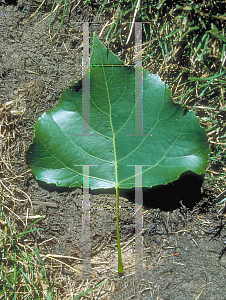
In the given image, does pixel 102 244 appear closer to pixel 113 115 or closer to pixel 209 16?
pixel 113 115

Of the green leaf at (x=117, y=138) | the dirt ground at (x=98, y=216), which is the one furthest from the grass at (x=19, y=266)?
the green leaf at (x=117, y=138)

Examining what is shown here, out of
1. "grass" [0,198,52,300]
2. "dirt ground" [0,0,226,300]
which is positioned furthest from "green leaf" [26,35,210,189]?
"grass" [0,198,52,300]

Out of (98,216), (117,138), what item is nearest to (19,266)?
(98,216)

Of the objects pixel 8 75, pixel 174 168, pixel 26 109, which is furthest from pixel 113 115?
pixel 8 75

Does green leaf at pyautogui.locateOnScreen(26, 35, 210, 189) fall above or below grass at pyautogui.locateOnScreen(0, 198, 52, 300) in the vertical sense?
above

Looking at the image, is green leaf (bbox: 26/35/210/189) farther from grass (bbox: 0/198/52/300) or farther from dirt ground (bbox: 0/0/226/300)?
grass (bbox: 0/198/52/300)

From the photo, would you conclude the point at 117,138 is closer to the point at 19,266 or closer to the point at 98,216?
the point at 98,216
